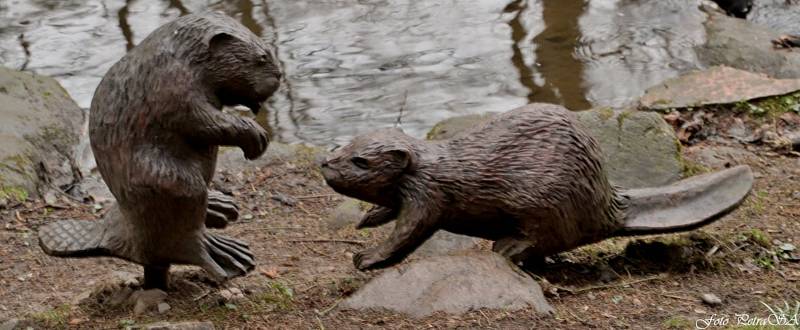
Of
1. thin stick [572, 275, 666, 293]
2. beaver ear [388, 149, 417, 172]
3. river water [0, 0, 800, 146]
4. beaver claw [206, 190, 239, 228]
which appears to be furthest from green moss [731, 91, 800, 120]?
beaver claw [206, 190, 239, 228]

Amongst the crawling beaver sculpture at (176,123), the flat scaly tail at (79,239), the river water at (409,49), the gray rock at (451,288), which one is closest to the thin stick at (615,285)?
the gray rock at (451,288)

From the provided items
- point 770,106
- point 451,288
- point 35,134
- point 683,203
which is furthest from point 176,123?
point 770,106

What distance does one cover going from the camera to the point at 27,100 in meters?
7.04

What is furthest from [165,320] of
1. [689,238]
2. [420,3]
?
[420,3]

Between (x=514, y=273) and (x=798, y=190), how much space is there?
2.23 m

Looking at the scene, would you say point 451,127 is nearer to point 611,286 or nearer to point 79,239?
point 611,286

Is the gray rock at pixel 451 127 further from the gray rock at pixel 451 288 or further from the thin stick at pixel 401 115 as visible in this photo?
the gray rock at pixel 451 288

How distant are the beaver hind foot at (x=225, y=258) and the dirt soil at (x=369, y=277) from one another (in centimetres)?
16

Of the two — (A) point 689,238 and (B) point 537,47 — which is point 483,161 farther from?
(B) point 537,47

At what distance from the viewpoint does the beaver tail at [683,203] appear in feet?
14.0

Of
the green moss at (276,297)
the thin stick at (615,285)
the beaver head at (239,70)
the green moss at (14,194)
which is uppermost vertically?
the beaver head at (239,70)

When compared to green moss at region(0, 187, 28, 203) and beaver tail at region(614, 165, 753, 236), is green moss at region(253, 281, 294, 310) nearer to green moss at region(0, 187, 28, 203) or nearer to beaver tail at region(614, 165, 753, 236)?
beaver tail at region(614, 165, 753, 236)

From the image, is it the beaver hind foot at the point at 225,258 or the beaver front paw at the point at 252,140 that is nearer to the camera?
the beaver front paw at the point at 252,140

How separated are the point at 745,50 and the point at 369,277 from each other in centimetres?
533
